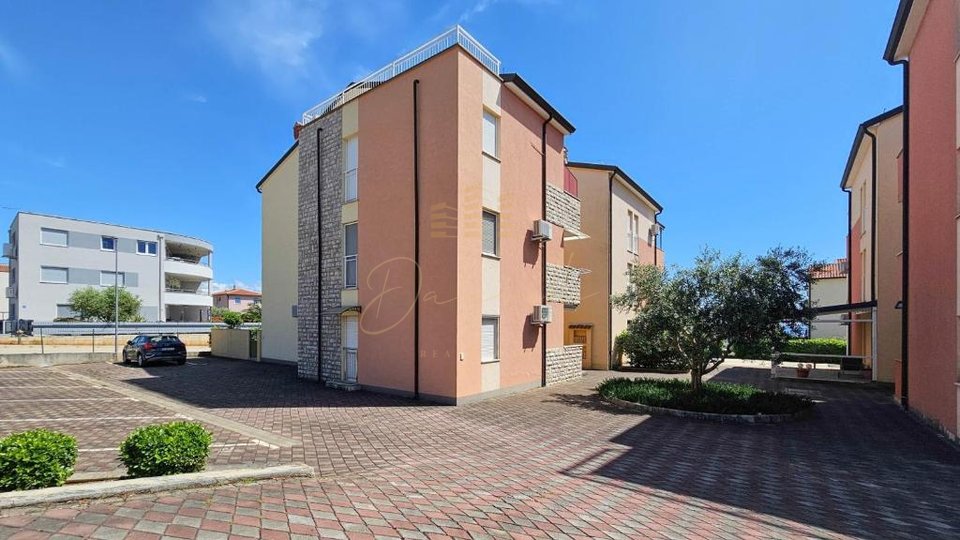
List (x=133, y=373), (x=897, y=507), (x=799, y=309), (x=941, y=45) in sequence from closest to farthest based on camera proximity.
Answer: (x=897, y=507) < (x=941, y=45) < (x=799, y=309) < (x=133, y=373)

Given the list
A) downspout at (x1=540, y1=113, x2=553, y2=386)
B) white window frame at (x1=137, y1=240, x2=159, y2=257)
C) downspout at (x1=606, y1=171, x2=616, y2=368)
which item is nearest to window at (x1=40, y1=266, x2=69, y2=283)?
white window frame at (x1=137, y1=240, x2=159, y2=257)

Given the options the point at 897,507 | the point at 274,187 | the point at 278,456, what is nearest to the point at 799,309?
the point at 897,507

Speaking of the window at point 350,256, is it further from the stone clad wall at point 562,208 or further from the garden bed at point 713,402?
the garden bed at point 713,402

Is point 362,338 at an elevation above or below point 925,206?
below

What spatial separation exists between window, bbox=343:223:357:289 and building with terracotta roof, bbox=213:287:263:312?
201 ft

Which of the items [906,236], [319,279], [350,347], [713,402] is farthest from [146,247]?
[906,236]

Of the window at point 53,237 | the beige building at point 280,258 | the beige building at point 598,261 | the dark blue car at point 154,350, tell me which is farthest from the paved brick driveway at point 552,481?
the window at point 53,237

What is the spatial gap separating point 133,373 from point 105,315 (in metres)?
23.0

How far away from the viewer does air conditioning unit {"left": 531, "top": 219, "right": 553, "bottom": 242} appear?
13422mm

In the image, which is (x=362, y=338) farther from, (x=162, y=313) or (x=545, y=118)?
(x=162, y=313)

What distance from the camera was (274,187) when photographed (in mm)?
19719

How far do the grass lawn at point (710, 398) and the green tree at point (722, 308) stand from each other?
26.4 inches

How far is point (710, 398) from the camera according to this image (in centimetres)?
1057

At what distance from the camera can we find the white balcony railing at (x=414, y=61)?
11.3m
